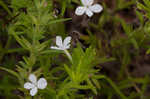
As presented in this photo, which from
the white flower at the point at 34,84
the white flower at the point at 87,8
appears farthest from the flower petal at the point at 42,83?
the white flower at the point at 87,8

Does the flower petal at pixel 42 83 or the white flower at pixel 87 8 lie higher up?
the white flower at pixel 87 8

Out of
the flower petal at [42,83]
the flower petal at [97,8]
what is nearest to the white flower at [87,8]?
the flower petal at [97,8]

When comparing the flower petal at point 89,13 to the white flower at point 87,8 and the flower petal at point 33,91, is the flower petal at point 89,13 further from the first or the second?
the flower petal at point 33,91

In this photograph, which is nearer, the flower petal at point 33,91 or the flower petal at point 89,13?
the flower petal at point 33,91

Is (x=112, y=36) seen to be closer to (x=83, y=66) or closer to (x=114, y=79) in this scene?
(x=114, y=79)

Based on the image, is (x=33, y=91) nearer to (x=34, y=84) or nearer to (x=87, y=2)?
(x=34, y=84)

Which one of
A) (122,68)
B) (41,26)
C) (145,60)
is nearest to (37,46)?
(41,26)

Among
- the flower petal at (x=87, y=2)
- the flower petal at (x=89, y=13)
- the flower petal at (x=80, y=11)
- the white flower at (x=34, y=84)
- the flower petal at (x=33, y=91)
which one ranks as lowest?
the flower petal at (x=33, y=91)

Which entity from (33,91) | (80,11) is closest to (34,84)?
(33,91)

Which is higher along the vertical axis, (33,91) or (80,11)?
(80,11)

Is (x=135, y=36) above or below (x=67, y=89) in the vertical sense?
above

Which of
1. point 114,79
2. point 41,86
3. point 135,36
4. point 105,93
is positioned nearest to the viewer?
point 41,86
